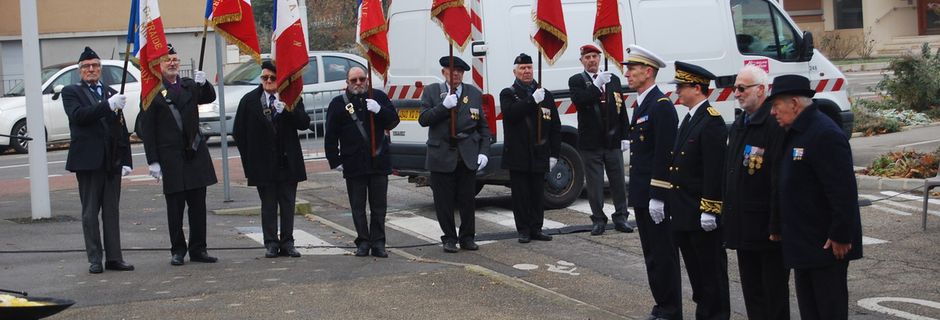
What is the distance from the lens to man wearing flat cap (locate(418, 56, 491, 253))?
37.8ft

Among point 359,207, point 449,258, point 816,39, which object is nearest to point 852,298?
point 449,258

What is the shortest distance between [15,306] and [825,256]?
14.3 ft

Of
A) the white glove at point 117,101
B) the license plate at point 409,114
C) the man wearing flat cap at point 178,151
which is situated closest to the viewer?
the white glove at point 117,101

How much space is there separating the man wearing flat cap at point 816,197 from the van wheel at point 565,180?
24.1 feet

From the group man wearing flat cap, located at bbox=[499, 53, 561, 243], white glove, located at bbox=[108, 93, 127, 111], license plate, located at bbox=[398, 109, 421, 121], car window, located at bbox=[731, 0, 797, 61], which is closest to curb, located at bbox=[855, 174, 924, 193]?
car window, located at bbox=[731, 0, 797, 61]

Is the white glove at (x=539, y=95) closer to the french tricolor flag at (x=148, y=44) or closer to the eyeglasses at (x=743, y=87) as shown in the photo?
the french tricolor flag at (x=148, y=44)

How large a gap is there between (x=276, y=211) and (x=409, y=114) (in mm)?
3129

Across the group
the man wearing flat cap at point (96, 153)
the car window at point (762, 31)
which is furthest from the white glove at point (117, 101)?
the car window at point (762, 31)

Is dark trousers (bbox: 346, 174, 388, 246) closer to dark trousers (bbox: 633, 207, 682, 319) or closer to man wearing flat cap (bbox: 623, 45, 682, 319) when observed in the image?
man wearing flat cap (bbox: 623, 45, 682, 319)

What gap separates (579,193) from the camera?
46.9ft

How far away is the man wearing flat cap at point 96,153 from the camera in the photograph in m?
10.0

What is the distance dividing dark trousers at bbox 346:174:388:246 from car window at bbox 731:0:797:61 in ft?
18.9

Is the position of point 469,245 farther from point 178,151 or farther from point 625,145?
point 178,151

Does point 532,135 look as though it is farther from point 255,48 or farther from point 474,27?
point 255,48
